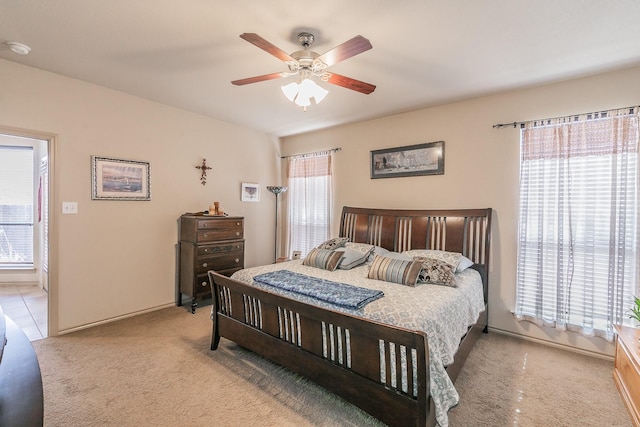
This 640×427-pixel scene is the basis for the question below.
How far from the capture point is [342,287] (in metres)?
2.46

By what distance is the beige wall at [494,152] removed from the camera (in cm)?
280

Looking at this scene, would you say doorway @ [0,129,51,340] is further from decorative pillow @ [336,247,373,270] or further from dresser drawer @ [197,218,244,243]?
decorative pillow @ [336,247,373,270]

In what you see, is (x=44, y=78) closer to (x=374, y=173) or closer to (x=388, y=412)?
(x=374, y=173)

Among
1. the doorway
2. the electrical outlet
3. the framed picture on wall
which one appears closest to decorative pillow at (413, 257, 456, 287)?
the framed picture on wall

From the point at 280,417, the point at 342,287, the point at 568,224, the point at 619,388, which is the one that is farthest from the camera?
the point at 568,224

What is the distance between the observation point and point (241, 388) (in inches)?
87.7

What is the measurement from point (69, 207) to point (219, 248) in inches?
64.8

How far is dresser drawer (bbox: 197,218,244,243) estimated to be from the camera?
12.3 ft

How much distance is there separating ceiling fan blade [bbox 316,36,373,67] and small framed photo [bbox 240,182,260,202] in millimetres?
3160

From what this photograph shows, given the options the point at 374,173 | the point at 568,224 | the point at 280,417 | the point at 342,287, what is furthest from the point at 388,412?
the point at 374,173

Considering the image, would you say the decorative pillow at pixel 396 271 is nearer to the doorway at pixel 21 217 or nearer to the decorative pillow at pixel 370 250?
the decorative pillow at pixel 370 250

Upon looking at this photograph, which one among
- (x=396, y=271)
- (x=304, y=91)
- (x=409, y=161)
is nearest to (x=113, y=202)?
(x=304, y=91)

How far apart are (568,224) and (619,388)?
4.58ft

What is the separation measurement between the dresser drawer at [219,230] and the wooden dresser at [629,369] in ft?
13.3
